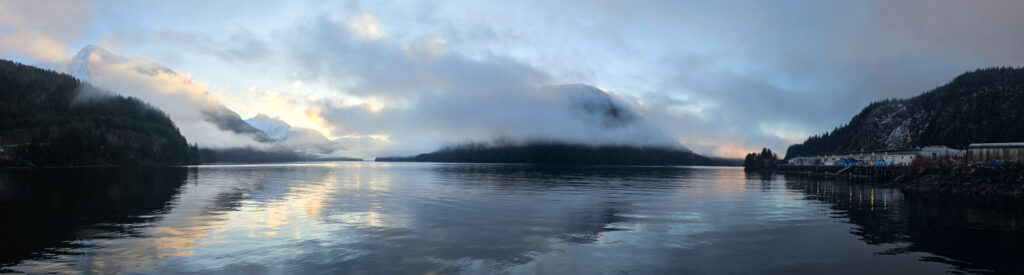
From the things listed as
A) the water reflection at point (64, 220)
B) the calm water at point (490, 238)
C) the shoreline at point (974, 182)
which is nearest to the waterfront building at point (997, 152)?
the shoreline at point (974, 182)

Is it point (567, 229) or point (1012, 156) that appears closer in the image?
point (567, 229)

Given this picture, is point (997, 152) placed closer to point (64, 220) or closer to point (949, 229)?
point (949, 229)

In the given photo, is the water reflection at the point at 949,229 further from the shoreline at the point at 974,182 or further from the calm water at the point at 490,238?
the shoreline at the point at 974,182

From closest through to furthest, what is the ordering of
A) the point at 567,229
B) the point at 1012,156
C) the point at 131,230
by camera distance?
the point at 131,230 → the point at 567,229 → the point at 1012,156

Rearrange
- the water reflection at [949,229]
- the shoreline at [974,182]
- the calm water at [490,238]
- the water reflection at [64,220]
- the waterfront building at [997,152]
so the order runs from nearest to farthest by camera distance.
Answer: the calm water at [490,238]
the water reflection at [64,220]
the water reflection at [949,229]
the shoreline at [974,182]
the waterfront building at [997,152]

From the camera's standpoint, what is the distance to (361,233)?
36.1 meters

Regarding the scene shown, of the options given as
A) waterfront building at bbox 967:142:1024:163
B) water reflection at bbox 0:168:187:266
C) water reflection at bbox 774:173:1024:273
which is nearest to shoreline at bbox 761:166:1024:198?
water reflection at bbox 774:173:1024:273

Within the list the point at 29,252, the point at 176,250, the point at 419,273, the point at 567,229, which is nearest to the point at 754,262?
the point at 567,229

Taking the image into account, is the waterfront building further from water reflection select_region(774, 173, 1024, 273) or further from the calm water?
the calm water

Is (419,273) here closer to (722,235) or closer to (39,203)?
(722,235)

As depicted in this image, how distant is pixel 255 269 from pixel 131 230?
18.2 m

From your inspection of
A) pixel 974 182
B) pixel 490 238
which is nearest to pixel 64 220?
pixel 490 238

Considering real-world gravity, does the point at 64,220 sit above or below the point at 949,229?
below

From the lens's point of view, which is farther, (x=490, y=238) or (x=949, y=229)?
(x=949, y=229)
